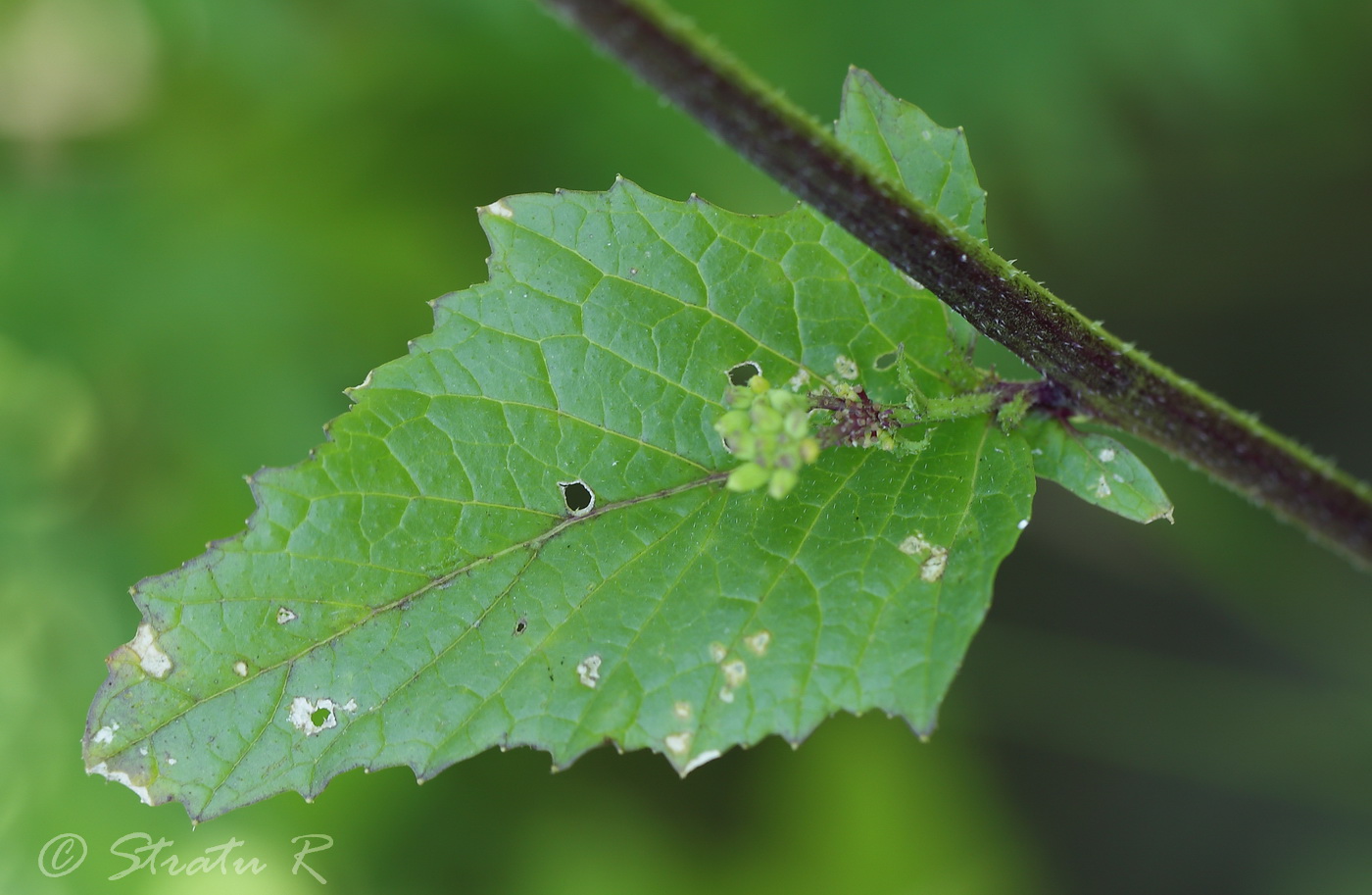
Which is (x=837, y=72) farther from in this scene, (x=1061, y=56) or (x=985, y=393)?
(x=985, y=393)

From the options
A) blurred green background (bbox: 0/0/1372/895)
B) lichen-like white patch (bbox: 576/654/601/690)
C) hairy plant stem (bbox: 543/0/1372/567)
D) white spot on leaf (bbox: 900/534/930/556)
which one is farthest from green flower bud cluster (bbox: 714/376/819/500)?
blurred green background (bbox: 0/0/1372/895)

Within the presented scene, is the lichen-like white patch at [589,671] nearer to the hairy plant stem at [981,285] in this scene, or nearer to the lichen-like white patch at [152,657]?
the lichen-like white patch at [152,657]

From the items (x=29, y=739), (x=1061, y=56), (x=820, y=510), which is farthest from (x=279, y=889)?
(x=1061, y=56)

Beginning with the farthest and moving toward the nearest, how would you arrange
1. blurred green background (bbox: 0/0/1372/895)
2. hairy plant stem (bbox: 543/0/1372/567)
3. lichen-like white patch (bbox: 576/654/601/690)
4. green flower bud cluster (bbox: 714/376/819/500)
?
blurred green background (bbox: 0/0/1372/895) → lichen-like white patch (bbox: 576/654/601/690) → green flower bud cluster (bbox: 714/376/819/500) → hairy plant stem (bbox: 543/0/1372/567)

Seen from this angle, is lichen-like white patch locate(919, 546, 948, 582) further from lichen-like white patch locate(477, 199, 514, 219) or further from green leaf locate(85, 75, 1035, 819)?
lichen-like white patch locate(477, 199, 514, 219)

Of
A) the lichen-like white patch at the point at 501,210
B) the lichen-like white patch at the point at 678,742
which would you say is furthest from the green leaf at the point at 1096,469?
the lichen-like white patch at the point at 501,210

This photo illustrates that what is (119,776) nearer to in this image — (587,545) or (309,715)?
(309,715)
